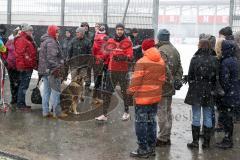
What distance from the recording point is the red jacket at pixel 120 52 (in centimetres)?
931

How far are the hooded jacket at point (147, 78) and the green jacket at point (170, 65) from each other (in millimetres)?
616

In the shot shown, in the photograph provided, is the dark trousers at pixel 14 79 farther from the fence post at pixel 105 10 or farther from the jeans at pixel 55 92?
the fence post at pixel 105 10

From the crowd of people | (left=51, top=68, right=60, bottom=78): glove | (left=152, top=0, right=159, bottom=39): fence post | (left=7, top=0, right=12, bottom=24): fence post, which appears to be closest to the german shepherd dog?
the crowd of people

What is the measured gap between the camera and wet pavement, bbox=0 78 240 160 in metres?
7.34

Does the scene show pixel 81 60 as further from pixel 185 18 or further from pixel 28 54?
pixel 185 18

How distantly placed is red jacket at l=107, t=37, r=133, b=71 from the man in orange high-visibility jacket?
6.77 feet

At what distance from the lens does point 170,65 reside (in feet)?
26.0

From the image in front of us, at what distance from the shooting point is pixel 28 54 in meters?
10.2

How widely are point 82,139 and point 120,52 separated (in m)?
2.10

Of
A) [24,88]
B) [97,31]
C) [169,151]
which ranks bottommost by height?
[169,151]

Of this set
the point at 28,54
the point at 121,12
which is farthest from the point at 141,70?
the point at 121,12

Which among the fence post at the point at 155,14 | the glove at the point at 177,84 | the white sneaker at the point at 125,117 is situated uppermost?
the fence post at the point at 155,14

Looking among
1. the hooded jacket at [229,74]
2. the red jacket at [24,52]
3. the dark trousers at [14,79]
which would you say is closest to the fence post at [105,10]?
the dark trousers at [14,79]

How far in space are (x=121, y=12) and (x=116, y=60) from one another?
4.20 metres
